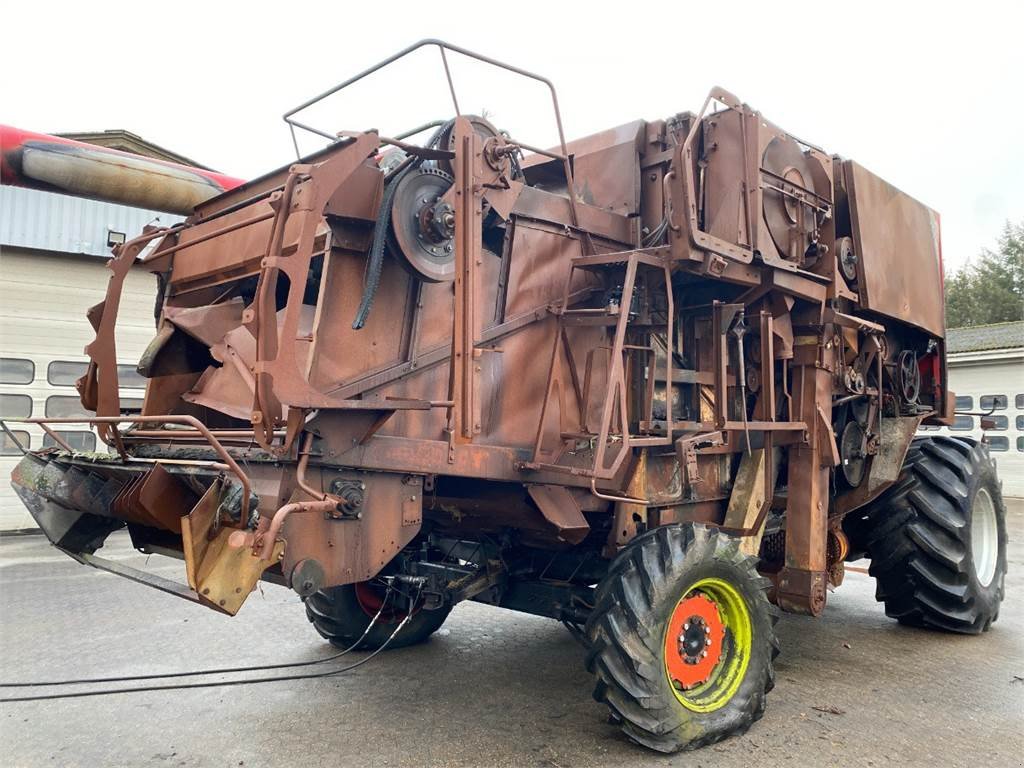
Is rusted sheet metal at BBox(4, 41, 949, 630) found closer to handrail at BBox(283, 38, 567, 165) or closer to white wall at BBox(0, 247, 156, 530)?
handrail at BBox(283, 38, 567, 165)

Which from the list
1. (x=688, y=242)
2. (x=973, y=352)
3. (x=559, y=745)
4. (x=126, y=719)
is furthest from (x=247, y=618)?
(x=973, y=352)

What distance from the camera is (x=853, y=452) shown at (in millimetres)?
5773

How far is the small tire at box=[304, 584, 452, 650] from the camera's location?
5.49 m

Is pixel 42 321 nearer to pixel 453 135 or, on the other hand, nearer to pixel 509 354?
pixel 509 354

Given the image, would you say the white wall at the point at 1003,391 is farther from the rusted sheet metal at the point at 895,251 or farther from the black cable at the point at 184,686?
the black cable at the point at 184,686

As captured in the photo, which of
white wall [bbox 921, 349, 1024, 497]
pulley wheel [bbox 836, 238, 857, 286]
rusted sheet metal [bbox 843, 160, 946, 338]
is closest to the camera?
pulley wheel [bbox 836, 238, 857, 286]

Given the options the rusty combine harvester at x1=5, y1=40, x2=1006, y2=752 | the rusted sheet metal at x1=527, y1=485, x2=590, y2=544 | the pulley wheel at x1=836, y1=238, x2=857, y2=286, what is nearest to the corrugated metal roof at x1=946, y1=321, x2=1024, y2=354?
the pulley wheel at x1=836, y1=238, x2=857, y2=286

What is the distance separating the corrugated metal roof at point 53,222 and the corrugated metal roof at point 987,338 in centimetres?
1488

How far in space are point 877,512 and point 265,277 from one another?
4.85 m

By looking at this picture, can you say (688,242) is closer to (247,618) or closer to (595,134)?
(595,134)

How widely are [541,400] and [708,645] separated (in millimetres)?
1491

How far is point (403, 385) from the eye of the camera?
3.72 metres

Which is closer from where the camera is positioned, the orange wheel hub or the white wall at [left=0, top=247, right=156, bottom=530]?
the orange wheel hub

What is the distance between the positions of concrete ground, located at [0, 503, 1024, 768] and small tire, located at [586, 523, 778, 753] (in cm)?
15
